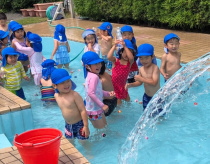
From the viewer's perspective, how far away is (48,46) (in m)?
11.8

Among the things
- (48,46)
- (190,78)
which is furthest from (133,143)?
(48,46)

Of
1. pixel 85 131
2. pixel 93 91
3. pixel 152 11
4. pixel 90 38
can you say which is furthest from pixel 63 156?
pixel 152 11

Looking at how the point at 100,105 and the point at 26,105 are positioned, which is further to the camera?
the point at 26,105

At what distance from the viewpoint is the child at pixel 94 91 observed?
4.34m

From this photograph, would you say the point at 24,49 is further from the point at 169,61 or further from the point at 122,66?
the point at 169,61

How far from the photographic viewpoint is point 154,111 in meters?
4.93

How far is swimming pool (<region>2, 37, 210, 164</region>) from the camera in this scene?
14.7 ft

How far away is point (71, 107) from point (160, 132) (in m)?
1.60

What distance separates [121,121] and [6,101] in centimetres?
186

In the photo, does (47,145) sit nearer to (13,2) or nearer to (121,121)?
(121,121)

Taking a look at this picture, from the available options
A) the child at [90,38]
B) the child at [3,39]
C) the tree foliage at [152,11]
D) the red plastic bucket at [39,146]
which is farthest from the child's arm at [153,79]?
the tree foliage at [152,11]

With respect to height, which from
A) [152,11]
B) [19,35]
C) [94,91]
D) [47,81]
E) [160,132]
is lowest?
[160,132]

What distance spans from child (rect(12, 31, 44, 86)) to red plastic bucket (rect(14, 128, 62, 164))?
391cm

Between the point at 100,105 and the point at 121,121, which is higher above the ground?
the point at 100,105
